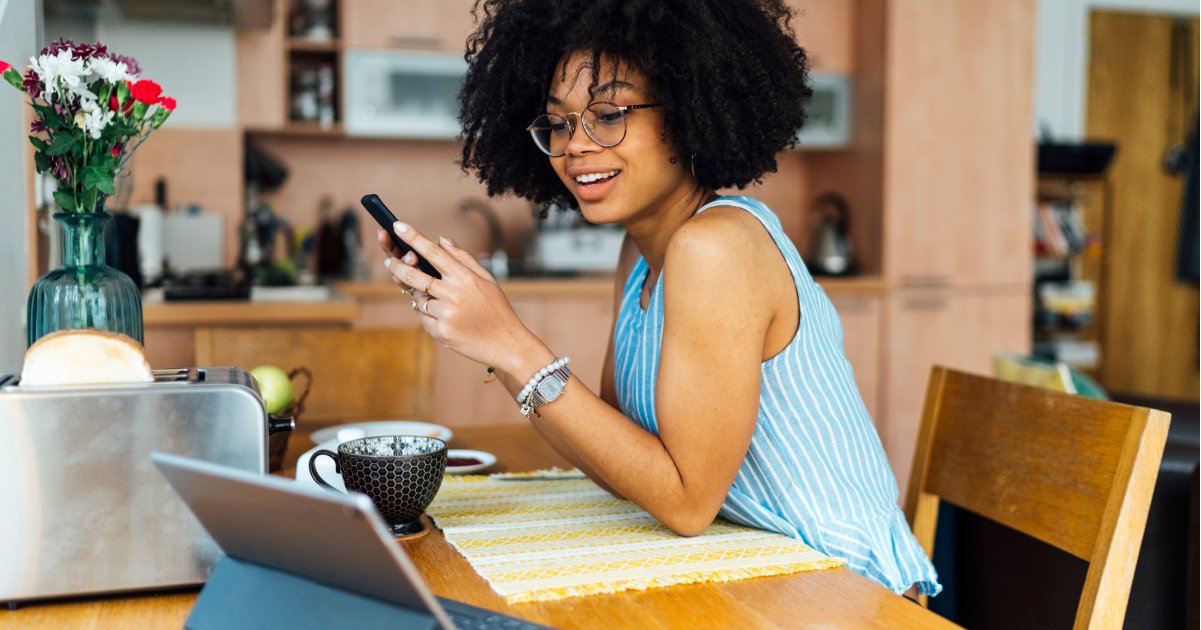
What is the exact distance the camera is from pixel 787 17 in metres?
1.32

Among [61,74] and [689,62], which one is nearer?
[61,74]

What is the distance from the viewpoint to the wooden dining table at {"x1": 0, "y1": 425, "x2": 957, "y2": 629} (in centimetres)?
82

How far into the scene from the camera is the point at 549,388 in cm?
102

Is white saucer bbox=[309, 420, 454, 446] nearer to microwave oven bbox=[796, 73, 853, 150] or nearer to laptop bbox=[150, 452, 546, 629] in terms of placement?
laptop bbox=[150, 452, 546, 629]

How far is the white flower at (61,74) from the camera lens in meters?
0.99

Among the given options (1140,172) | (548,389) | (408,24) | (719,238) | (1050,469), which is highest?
(408,24)

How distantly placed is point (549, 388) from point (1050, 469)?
61 centimetres

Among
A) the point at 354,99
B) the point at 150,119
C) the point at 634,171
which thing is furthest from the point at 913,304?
the point at 150,119

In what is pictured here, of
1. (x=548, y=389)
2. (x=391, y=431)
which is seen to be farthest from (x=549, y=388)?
(x=391, y=431)

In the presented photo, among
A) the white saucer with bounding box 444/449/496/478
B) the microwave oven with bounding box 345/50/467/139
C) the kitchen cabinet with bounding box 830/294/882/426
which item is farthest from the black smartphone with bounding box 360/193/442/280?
the kitchen cabinet with bounding box 830/294/882/426

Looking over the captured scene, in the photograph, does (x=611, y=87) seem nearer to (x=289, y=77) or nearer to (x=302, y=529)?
(x=302, y=529)

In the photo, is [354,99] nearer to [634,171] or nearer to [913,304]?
[913,304]

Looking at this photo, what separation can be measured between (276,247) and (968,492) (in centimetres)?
302

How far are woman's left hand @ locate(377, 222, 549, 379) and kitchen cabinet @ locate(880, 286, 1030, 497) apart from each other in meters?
3.17
